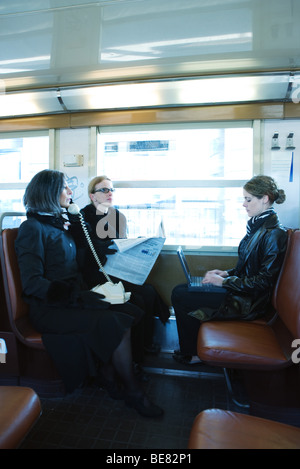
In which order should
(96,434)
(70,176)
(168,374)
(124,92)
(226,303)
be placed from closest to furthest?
1. (96,434)
2. (226,303)
3. (168,374)
4. (124,92)
5. (70,176)

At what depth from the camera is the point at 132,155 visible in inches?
131

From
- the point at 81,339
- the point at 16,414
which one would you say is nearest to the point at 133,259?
the point at 81,339

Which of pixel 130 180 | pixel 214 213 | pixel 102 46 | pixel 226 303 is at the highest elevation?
pixel 102 46

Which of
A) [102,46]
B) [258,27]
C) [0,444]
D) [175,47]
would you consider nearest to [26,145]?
[102,46]

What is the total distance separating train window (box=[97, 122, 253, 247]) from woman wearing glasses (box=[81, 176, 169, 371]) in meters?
0.35

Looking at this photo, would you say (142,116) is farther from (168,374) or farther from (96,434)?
(96,434)

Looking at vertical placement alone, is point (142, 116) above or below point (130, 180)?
above

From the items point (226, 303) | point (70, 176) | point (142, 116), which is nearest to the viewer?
point (226, 303)

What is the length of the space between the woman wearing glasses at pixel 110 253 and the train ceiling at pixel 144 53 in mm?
1006

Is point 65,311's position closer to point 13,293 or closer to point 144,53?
point 13,293

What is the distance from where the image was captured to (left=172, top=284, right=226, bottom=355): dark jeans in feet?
8.20

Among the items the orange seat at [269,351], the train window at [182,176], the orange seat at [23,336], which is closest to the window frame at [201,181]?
the train window at [182,176]

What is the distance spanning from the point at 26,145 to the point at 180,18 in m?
2.39

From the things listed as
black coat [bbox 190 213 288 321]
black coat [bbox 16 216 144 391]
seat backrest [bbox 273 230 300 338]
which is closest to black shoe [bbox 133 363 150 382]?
black coat [bbox 16 216 144 391]
